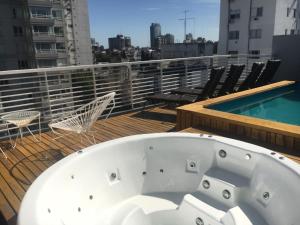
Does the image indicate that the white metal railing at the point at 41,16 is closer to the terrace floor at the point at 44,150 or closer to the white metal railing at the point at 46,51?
the white metal railing at the point at 46,51

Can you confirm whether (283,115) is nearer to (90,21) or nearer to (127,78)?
(127,78)

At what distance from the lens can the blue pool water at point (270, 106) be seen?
179 inches

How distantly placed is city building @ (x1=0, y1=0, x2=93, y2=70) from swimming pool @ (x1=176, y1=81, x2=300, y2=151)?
2717 cm

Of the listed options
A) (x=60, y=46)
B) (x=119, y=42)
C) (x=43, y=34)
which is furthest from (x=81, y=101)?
(x=119, y=42)

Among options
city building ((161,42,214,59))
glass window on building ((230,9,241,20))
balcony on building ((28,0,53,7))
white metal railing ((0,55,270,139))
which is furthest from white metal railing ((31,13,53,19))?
white metal railing ((0,55,270,139))

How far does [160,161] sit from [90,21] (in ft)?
123

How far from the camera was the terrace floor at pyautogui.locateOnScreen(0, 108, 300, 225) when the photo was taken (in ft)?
8.35

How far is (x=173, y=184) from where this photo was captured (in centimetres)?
270

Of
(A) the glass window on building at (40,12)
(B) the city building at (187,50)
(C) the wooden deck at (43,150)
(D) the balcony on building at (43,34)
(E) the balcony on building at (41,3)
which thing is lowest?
(C) the wooden deck at (43,150)

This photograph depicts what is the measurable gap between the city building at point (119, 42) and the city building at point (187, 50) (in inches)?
A: 1100

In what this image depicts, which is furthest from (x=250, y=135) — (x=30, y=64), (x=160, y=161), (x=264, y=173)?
(x=30, y=64)

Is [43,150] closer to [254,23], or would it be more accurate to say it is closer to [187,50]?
[254,23]

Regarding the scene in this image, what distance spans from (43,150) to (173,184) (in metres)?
1.92

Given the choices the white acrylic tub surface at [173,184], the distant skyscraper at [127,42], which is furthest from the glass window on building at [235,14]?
the distant skyscraper at [127,42]
